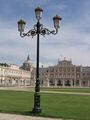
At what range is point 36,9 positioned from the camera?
17.4m

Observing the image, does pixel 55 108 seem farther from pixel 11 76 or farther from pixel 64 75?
pixel 64 75

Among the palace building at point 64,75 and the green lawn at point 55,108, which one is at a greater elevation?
the palace building at point 64,75

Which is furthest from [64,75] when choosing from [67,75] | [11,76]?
[11,76]

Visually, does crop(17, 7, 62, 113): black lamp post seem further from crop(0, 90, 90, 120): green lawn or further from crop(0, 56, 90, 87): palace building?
crop(0, 56, 90, 87): palace building

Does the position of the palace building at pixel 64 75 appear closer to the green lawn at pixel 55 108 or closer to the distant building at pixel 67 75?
the distant building at pixel 67 75

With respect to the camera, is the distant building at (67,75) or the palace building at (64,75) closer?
the palace building at (64,75)

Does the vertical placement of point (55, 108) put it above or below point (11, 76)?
below

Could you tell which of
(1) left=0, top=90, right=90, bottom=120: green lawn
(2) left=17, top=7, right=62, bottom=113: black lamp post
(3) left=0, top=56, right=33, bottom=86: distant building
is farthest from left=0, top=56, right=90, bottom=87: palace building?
(2) left=17, top=7, right=62, bottom=113: black lamp post

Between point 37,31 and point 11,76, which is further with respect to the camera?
point 11,76

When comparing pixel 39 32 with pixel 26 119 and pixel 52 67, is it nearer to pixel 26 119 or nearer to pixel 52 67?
pixel 26 119

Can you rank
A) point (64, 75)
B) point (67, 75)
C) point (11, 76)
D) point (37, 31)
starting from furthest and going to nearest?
point (67, 75) < point (64, 75) < point (11, 76) < point (37, 31)

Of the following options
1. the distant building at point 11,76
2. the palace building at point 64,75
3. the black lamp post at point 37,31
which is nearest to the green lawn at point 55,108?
the black lamp post at point 37,31

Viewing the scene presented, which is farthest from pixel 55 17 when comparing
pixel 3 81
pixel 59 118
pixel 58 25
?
pixel 3 81

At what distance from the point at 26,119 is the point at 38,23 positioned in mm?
5603
